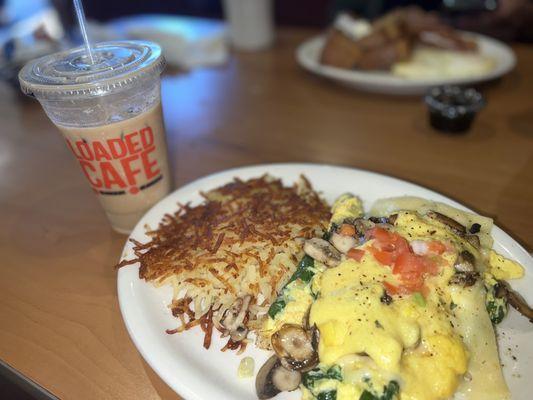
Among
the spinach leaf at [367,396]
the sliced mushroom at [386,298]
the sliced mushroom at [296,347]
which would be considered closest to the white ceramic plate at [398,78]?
the sliced mushroom at [386,298]

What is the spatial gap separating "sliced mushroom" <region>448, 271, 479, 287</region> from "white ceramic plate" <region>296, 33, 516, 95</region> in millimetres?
1715

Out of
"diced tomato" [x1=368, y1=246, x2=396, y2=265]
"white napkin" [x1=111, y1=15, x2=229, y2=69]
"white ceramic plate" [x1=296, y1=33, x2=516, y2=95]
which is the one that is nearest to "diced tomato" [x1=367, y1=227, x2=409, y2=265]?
"diced tomato" [x1=368, y1=246, x2=396, y2=265]

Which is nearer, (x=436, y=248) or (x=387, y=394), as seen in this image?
(x=387, y=394)

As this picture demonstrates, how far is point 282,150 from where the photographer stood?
243 centimetres

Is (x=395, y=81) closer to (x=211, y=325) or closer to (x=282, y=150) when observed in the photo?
(x=282, y=150)

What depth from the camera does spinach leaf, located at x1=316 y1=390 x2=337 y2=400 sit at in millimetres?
1115

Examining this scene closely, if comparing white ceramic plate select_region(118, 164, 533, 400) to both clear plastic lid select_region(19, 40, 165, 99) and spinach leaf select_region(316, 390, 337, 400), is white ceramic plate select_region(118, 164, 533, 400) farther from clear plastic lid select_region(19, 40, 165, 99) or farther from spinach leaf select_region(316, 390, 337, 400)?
clear plastic lid select_region(19, 40, 165, 99)

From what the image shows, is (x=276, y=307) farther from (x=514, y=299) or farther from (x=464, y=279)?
(x=514, y=299)

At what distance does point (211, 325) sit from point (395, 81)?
201cm

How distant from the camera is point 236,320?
4.39 feet

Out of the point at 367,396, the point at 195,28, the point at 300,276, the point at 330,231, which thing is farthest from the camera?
the point at 195,28

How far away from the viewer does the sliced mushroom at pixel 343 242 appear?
1.37 metres

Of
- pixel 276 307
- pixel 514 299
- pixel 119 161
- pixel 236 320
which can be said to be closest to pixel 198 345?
pixel 236 320

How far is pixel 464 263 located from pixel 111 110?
1266mm
